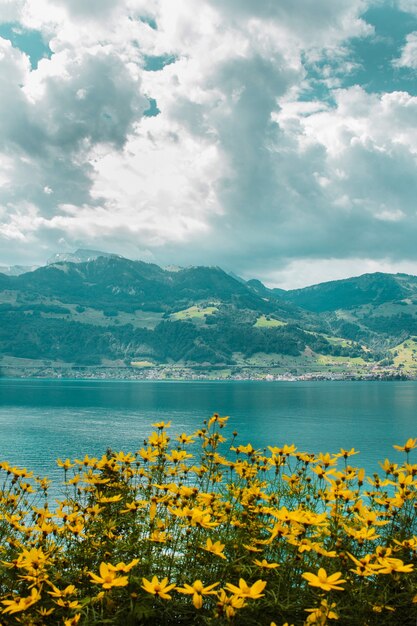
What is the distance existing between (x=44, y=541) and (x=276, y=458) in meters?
3.36

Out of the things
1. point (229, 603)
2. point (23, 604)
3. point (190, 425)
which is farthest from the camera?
point (190, 425)

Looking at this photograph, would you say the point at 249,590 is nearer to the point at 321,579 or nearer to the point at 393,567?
the point at 321,579

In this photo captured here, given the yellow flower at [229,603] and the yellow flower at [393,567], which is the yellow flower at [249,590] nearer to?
the yellow flower at [229,603]

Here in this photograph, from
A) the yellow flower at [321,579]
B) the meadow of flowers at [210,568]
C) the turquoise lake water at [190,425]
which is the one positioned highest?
the yellow flower at [321,579]

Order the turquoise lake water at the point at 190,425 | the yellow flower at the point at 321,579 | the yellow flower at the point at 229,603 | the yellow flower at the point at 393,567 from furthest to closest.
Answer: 1. the turquoise lake water at the point at 190,425
2. the yellow flower at the point at 393,567
3. the yellow flower at the point at 321,579
4. the yellow flower at the point at 229,603

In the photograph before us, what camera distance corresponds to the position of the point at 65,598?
4.71 m

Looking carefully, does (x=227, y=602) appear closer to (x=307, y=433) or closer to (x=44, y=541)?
(x=44, y=541)

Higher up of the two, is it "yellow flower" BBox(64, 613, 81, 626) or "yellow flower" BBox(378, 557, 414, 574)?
"yellow flower" BBox(378, 557, 414, 574)

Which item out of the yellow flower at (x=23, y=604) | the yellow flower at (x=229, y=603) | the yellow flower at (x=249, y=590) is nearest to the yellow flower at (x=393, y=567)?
the yellow flower at (x=249, y=590)

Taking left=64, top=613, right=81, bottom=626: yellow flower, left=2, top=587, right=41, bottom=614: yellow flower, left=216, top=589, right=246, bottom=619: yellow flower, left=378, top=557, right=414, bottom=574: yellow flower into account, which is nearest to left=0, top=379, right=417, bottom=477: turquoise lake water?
left=2, top=587, right=41, bottom=614: yellow flower

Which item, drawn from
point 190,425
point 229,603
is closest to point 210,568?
point 229,603

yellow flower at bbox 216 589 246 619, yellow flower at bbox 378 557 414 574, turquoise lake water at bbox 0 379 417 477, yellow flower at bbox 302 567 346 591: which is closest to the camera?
yellow flower at bbox 216 589 246 619

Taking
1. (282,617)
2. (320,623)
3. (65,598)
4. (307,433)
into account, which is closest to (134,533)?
(65,598)

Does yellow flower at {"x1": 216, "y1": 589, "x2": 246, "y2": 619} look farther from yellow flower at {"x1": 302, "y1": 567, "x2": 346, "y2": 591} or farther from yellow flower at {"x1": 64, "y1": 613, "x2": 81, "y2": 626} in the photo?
yellow flower at {"x1": 64, "y1": 613, "x2": 81, "y2": 626}
